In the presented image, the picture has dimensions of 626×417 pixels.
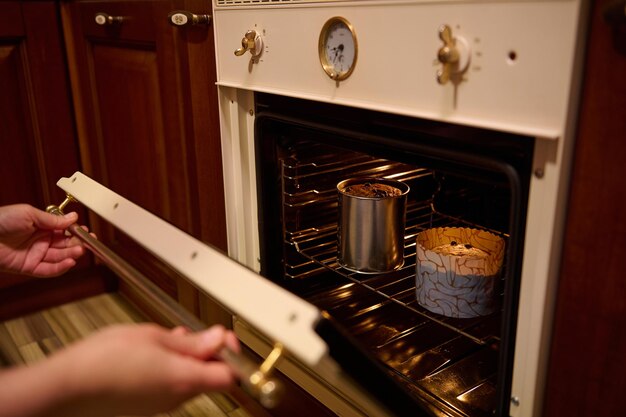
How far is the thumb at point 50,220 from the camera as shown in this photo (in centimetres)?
88

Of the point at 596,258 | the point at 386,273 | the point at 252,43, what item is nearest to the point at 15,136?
the point at 252,43

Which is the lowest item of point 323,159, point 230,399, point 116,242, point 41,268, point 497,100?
point 230,399

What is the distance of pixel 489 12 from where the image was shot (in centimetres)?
55

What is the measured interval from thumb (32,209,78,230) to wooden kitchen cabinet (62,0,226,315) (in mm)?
189

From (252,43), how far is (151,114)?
43cm

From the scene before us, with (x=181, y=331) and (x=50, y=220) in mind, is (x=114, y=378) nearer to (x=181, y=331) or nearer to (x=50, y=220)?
(x=181, y=331)

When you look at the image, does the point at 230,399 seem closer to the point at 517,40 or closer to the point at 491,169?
the point at 491,169

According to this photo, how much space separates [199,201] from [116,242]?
512mm

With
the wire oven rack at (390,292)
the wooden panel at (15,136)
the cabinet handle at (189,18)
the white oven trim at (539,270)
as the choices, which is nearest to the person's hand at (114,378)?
the white oven trim at (539,270)

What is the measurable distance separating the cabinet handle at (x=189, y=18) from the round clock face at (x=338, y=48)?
0.28 m

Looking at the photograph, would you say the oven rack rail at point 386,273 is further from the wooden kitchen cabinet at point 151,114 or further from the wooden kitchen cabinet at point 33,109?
the wooden kitchen cabinet at point 33,109

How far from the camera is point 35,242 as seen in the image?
3.05 feet

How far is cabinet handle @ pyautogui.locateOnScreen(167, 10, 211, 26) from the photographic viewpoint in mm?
932

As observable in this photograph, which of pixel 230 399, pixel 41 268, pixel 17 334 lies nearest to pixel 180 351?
pixel 41 268
